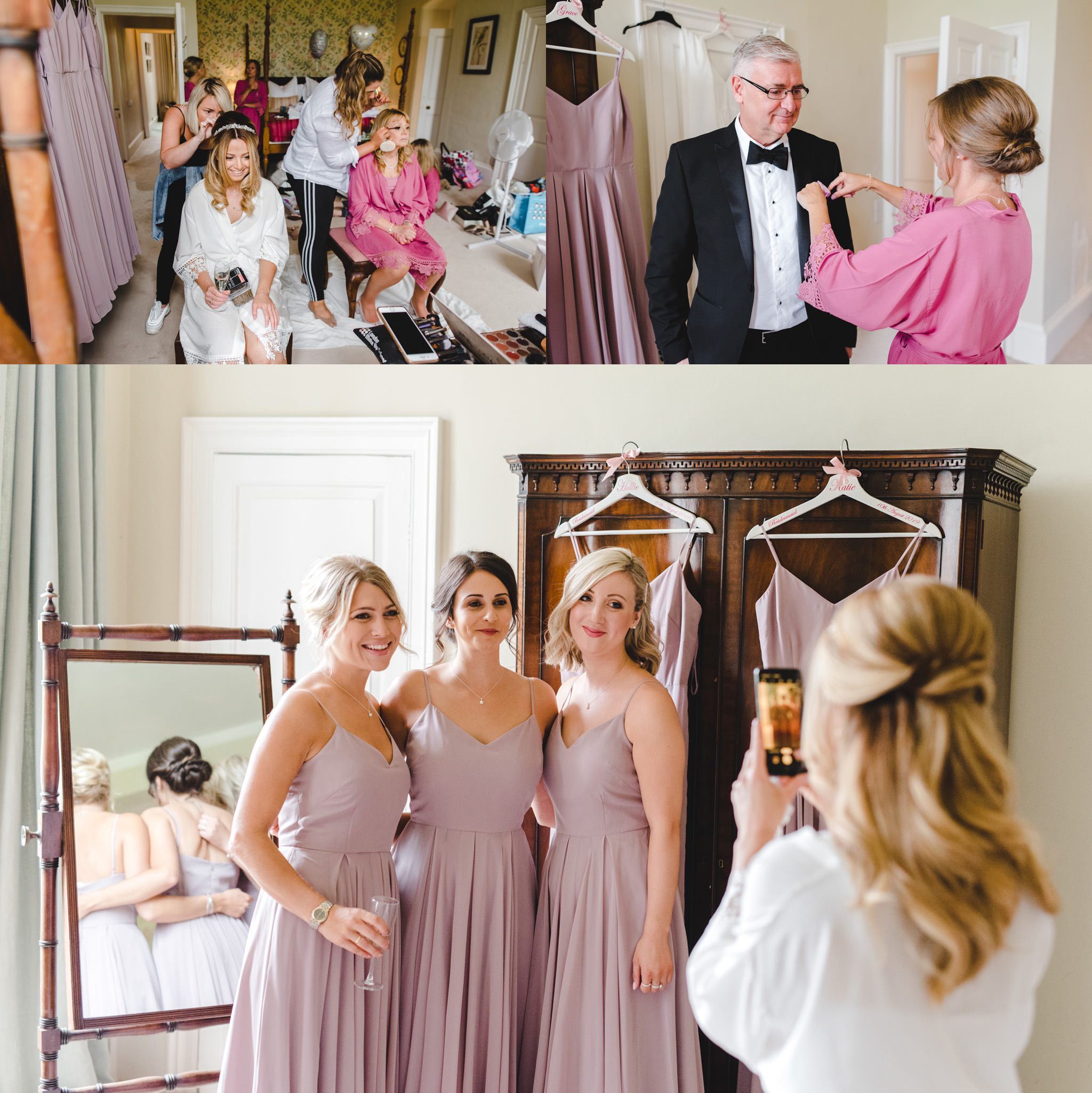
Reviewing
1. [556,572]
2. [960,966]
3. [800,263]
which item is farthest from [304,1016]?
[800,263]

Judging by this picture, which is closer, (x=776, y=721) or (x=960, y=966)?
(x=960, y=966)

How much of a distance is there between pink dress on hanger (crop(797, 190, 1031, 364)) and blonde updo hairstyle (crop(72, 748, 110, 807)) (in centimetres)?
202

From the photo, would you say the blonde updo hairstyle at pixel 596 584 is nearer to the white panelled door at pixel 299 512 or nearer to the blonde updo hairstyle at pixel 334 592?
the blonde updo hairstyle at pixel 334 592

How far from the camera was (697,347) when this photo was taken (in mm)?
2451

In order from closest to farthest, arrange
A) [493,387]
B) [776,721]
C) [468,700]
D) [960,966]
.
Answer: [960,966]
[776,721]
[468,700]
[493,387]

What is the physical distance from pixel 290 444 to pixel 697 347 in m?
1.37

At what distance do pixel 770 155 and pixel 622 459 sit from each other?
29.1 inches

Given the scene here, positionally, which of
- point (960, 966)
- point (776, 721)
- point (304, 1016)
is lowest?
point (304, 1016)

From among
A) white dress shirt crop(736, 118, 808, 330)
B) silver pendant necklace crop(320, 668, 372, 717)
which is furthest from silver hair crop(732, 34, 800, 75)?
silver pendant necklace crop(320, 668, 372, 717)

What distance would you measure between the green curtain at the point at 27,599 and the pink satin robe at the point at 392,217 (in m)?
1.15

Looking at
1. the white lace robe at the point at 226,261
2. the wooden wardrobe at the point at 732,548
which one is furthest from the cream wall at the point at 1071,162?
the white lace robe at the point at 226,261

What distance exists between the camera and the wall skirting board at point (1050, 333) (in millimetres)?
2279

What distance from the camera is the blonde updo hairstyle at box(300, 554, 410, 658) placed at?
2098 mm

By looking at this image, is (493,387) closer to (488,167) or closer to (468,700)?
(488,167)
